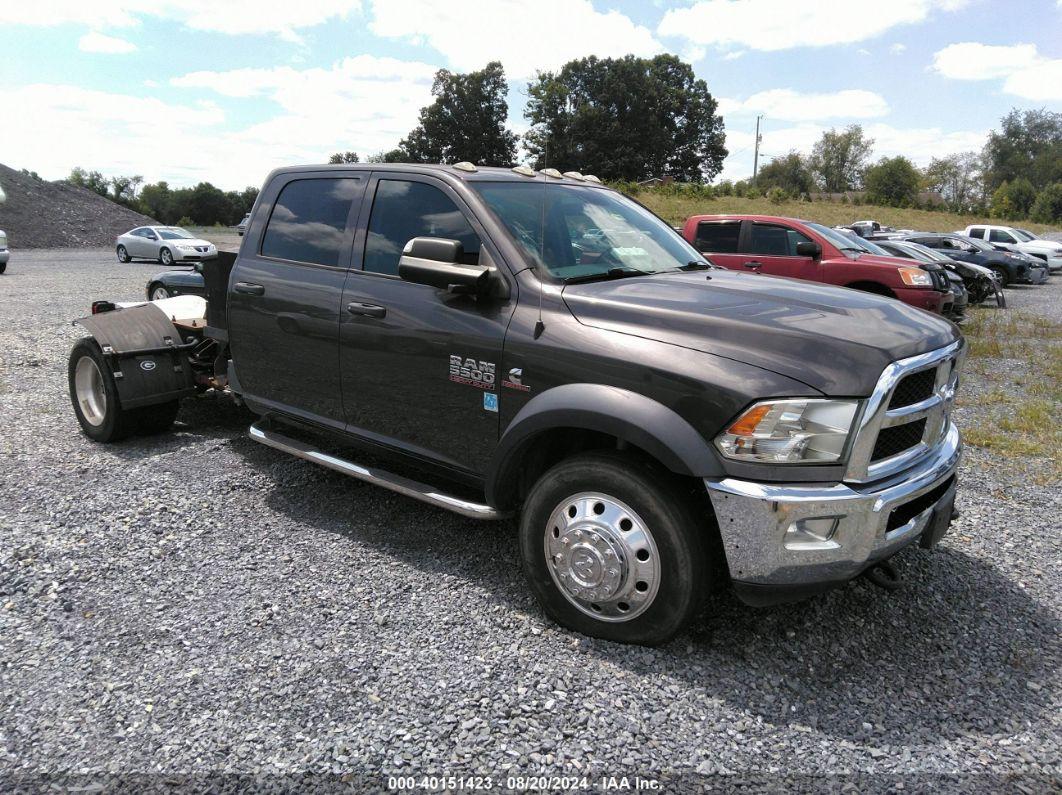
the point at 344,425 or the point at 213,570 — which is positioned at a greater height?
the point at 344,425

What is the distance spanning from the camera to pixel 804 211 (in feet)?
142

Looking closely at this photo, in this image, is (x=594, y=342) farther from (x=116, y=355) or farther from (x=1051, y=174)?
(x=1051, y=174)

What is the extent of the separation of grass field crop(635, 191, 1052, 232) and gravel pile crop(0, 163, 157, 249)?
3132 centimetres

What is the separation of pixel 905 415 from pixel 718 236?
940cm

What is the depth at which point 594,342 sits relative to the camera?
311 cm

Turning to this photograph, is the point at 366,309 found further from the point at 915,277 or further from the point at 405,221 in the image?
the point at 915,277

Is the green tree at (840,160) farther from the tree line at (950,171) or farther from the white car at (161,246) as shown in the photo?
the white car at (161,246)

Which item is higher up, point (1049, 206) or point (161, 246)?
point (1049, 206)

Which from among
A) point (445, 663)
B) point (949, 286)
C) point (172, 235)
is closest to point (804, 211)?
point (172, 235)

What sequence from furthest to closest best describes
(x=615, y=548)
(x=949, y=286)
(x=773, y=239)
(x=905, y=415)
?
(x=949, y=286), (x=773, y=239), (x=615, y=548), (x=905, y=415)

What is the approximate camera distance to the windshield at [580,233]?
3.63 metres

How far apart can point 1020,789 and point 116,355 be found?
5728 mm

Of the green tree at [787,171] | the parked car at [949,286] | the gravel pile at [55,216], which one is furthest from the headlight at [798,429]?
the green tree at [787,171]

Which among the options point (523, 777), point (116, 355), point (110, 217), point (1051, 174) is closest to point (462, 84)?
point (110, 217)
